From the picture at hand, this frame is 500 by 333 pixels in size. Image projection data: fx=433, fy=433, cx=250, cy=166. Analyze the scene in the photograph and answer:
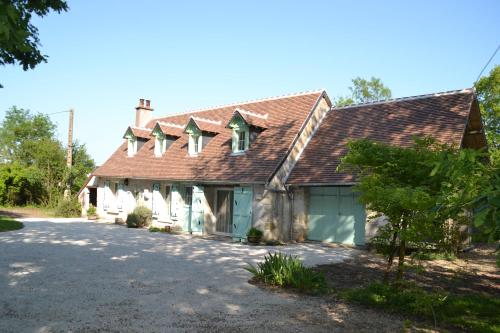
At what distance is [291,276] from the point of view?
8523mm

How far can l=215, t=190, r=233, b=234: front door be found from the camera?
19.8 metres

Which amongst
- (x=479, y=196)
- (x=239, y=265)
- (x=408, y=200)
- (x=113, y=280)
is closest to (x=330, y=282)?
(x=239, y=265)

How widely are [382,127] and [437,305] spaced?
11.0 m

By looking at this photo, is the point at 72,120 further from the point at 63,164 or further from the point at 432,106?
the point at 432,106

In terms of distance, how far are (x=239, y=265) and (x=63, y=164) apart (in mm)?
24351

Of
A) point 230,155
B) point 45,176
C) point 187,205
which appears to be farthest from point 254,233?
point 45,176

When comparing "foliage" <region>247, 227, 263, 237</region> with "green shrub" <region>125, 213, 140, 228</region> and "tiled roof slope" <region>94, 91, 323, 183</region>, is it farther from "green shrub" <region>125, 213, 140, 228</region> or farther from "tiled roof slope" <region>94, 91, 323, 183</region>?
"green shrub" <region>125, 213, 140, 228</region>

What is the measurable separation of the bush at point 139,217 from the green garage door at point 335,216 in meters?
8.66

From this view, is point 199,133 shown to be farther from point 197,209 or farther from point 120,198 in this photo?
point 120,198

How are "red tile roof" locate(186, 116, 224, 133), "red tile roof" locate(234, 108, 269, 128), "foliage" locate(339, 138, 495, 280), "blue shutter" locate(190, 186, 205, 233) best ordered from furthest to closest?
"red tile roof" locate(186, 116, 224, 133) → "blue shutter" locate(190, 186, 205, 233) → "red tile roof" locate(234, 108, 269, 128) → "foliage" locate(339, 138, 495, 280)

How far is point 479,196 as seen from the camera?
3.20 metres

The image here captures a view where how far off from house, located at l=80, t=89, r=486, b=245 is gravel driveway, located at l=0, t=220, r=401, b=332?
3.13 metres

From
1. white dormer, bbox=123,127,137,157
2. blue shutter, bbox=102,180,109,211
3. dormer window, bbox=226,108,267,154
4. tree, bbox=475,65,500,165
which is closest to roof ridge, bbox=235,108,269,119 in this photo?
dormer window, bbox=226,108,267,154

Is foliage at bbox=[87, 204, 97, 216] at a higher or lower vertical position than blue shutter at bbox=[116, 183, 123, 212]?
lower
